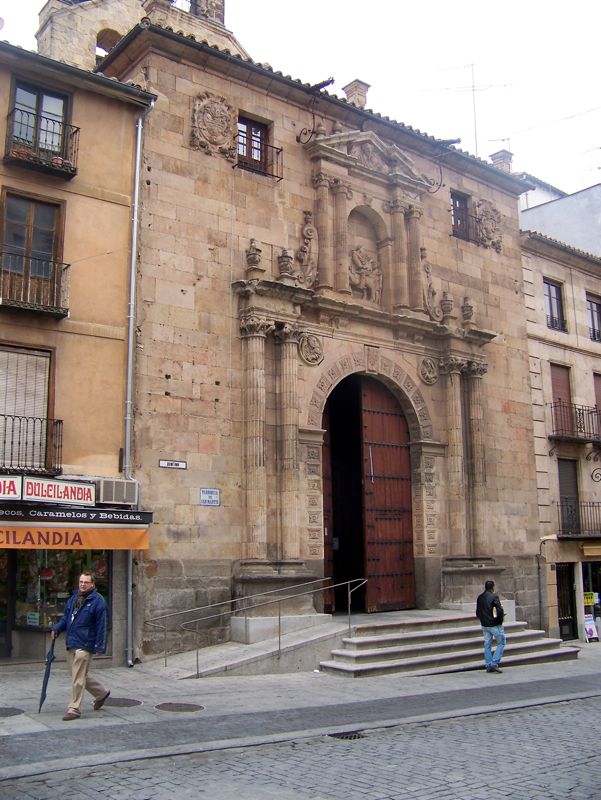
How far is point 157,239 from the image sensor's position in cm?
1578

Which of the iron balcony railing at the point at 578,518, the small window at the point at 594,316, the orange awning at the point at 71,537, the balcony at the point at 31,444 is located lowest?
the orange awning at the point at 71,537

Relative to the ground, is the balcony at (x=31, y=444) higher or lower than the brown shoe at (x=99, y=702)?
higher

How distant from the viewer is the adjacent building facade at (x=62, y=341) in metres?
13.6

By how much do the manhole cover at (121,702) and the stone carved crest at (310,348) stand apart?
822cm

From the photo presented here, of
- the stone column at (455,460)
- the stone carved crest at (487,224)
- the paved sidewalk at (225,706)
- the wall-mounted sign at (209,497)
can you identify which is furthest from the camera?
the stone carved crest at (487,224)

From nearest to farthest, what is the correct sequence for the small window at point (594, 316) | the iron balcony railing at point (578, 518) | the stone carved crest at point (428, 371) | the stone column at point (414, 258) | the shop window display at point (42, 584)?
1. the shop window display at point (42, 584)
2. the stone column at point (414, 258)
3. the stone carved crest at point (428, 371)
4. the iron balcony railing at point (578, 518)
5. the small window at point (594, 316)

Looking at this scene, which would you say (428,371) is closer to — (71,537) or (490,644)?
(490,644)

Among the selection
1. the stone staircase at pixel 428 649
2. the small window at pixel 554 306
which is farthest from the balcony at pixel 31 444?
the small window at pixel 554 306

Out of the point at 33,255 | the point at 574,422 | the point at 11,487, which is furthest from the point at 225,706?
the point at 574,422

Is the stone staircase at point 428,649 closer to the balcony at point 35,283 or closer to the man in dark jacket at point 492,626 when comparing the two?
the man in dark jacket at point 492,626

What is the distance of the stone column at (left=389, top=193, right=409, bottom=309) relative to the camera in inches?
770

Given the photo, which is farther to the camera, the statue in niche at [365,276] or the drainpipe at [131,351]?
the statue in niche at [365,276]

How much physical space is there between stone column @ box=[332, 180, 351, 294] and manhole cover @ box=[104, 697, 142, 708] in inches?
395

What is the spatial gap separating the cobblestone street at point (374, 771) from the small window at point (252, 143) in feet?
39.8
